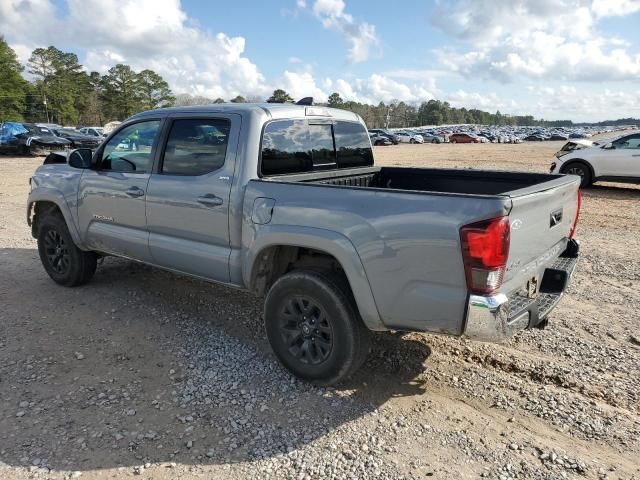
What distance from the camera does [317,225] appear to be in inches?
126

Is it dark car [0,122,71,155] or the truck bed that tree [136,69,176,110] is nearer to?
dark car [0,122,71,155]

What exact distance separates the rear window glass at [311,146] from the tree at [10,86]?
79676mm

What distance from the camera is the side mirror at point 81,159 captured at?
15.7 feet

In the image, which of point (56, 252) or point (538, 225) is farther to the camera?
point (56, 252)

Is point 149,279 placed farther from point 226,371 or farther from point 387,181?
point 387,181

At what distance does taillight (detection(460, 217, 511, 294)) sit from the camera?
2602 mm

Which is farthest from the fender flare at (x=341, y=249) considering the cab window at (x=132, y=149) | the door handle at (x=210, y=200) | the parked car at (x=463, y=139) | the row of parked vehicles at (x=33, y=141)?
the parked car at (x=463, y=139)

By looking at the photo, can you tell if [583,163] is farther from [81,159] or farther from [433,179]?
[81,159]

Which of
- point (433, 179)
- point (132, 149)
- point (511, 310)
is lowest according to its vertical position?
point (511, 310)

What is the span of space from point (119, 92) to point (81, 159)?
106 m

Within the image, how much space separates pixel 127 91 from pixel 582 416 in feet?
355

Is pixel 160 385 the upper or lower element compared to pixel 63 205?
lower

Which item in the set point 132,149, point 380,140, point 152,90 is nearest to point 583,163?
point 132,149

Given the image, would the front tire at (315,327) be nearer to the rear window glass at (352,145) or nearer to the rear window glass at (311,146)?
the rear window glass at (311,146)
